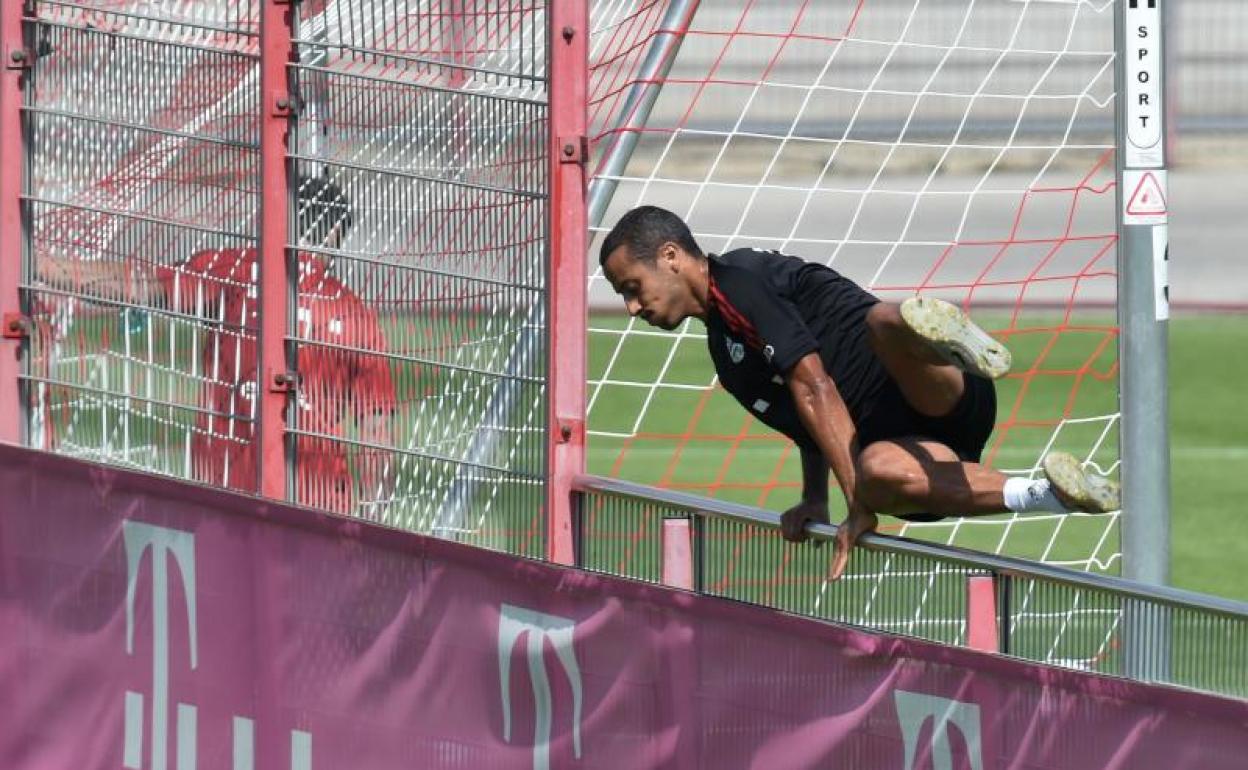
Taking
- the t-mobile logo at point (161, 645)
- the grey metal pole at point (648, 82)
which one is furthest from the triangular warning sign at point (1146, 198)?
the t-mobile logo at point (161, 645)

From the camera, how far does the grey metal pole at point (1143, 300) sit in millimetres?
6109

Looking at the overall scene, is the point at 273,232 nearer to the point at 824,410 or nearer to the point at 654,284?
the point at 654,284

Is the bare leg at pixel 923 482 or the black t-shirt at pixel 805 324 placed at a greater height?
the black t-shirt at pixel 805 324

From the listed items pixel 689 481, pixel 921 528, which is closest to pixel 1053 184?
pixel 689 481

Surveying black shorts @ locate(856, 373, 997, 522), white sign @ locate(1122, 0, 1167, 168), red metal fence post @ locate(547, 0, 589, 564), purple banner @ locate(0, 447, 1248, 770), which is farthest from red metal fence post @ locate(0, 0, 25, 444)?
white sign @ locate(1122, 0, 1167, 168)

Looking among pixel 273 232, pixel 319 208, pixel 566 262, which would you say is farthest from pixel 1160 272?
pixel 273 232

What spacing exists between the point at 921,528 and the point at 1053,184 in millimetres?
13735

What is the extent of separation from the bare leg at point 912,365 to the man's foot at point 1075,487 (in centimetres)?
34

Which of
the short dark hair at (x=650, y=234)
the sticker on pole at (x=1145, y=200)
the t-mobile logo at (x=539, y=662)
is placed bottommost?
the t-mobile logo at (x=539, y=662)

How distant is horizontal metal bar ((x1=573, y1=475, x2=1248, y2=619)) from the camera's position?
3799 millimetres

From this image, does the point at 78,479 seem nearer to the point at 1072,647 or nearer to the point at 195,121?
the point at 195,121

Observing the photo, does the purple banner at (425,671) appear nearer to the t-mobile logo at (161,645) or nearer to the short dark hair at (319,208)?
the t-mobile logo at (161,645)

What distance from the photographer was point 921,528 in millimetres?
9250

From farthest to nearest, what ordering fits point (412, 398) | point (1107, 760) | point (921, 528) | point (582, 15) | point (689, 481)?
point (689, 481) → point (921, 528) → point (412, 398) → point (582, 15) → point (1107, 760)
